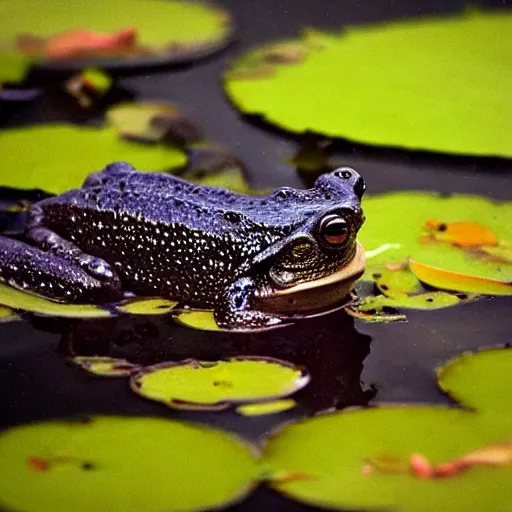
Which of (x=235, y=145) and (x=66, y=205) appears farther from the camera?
(x=235, y=145)

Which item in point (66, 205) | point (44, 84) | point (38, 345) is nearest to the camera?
point (38, 345)

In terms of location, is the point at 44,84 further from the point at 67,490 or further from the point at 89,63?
the point at 67,490

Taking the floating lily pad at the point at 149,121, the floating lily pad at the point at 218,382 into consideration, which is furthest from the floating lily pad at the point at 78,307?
the floating lily pad at the point at 149,121

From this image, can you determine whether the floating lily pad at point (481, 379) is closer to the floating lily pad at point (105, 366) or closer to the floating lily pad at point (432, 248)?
the floating lily pad at point (432, 248)

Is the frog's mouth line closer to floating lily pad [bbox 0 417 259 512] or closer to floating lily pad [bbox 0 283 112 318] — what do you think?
floating lily pad [bbox 0 283 112 318]

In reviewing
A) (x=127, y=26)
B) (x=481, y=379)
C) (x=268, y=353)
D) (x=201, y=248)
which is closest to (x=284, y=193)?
(x=201, y=248)

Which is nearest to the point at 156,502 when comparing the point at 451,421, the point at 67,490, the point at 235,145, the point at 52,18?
the point at 67,490

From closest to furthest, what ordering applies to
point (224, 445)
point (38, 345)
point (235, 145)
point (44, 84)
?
point (224, 445), point (38, 345), point (235, 145), point (44, 84)
